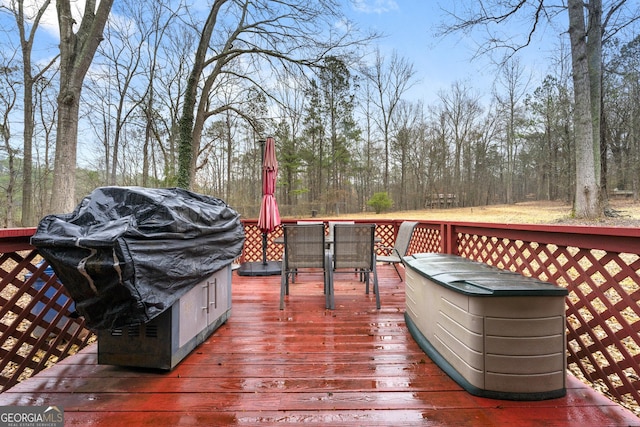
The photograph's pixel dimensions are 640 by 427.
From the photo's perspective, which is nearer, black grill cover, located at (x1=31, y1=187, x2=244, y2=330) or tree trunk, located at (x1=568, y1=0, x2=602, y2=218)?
black grill cover, located at (x1=31, y1=187, x2=244, y2=330)

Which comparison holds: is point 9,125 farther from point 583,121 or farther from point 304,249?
point 583,121

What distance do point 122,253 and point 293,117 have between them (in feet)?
28.0

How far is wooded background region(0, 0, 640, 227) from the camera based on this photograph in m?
8.59

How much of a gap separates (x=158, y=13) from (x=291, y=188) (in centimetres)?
1137

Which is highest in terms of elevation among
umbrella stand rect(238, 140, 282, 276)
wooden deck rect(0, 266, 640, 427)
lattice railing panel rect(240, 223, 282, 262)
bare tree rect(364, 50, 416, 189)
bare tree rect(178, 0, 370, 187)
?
bare tree rect(364, 50, 416, 189)

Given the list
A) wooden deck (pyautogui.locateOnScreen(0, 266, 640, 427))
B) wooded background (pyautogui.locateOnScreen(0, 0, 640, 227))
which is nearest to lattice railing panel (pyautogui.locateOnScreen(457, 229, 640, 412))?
wooden deck (pyautogui.locateOnScreen(0, 266, 640, 427))

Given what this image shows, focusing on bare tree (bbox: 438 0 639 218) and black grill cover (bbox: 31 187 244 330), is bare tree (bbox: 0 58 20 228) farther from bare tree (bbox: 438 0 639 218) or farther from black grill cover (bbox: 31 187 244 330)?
bare tree (bbox: 438 0 639 218)

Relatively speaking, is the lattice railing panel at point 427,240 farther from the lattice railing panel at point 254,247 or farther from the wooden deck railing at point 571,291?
the lattice railing panel at point 254,247

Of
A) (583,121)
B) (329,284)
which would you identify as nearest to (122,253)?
(329,284)

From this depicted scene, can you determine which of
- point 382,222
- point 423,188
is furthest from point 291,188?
point 382,222

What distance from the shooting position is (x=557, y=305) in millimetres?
1553

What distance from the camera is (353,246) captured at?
337 cm

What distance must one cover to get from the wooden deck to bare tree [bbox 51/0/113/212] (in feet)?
14.1

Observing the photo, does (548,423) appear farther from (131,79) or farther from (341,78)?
(131,79)
